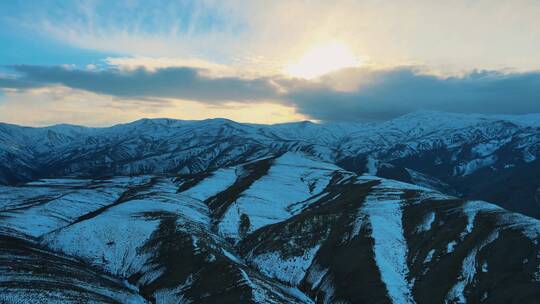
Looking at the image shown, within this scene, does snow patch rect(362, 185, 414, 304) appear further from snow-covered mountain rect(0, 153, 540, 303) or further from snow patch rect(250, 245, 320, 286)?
snow patch rect(250, 245, 320, 286)

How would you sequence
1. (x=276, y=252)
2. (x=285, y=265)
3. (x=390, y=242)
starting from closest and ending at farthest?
(x=390, y=242) < (x=285, y=265) < (x=276, y=252)

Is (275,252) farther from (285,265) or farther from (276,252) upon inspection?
(285,265)

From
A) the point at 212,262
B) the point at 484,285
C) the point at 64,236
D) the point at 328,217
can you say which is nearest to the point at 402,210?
the point at 328,217

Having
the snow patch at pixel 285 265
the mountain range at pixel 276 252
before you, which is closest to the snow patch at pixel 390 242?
the mountain range at pixel 276 252

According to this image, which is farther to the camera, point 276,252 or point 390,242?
point 276,252

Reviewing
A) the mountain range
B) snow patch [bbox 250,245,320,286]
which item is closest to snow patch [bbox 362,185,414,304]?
the mountain range

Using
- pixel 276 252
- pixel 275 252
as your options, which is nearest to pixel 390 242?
pixel 276 252

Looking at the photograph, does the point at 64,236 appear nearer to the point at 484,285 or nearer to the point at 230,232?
the point at 230,232

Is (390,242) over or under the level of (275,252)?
over

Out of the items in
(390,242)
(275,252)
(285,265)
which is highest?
(390,242)
